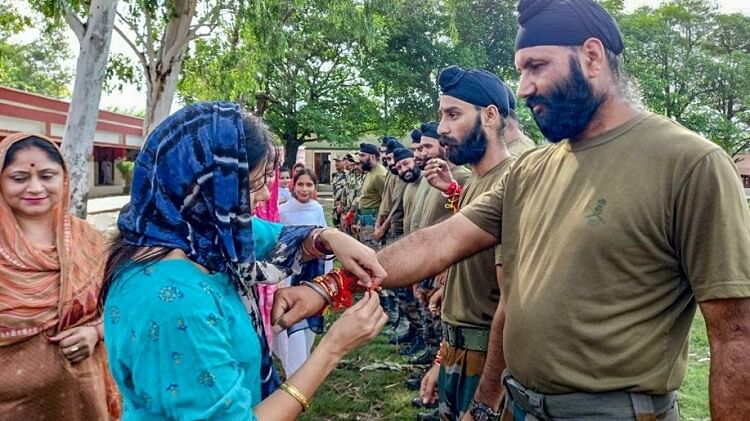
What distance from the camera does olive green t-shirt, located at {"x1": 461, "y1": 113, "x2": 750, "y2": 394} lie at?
5.27 ft

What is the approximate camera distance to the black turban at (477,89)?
3455 mm

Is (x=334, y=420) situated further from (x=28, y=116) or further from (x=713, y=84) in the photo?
(x=713, y=84)

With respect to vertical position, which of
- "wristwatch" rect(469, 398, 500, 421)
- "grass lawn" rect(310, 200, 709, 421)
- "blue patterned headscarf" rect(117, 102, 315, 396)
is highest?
"blue patterned headscarf" rect(117, 102, 315, 396)

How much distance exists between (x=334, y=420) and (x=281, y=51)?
902 centimetres

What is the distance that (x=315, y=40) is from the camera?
925 inches

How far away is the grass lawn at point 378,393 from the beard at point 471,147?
2.45 meters

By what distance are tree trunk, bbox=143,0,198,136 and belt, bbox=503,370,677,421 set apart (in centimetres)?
964

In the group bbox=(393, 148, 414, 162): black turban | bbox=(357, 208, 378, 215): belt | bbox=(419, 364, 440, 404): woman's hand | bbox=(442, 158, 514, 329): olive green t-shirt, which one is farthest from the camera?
bbox=(357, 208, 378, 215): belt

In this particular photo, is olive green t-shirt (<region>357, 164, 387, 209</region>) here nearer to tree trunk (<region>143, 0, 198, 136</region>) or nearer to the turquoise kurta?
tree trunk (<region>143, 0, 198, 136</region>)

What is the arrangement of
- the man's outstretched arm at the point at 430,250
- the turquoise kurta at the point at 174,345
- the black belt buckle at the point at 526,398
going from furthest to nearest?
the man's outstretched arm at the point at 430,250 → the black belt buckle at the point at 526,398 → the turquoise kurta at the point at 174,345

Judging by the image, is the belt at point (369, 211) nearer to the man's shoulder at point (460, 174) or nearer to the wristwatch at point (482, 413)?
the man's shoulder at point (460, 174)

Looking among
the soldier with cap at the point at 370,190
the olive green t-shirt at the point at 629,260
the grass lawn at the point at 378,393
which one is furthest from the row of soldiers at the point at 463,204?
the soldier with cap at the point at 370,190

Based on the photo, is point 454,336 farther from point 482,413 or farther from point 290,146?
point 290,146

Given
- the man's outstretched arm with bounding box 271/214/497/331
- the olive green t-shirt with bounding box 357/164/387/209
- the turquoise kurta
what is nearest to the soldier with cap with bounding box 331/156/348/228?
the olive green t-shirt with bounding box 357/164/387/209
